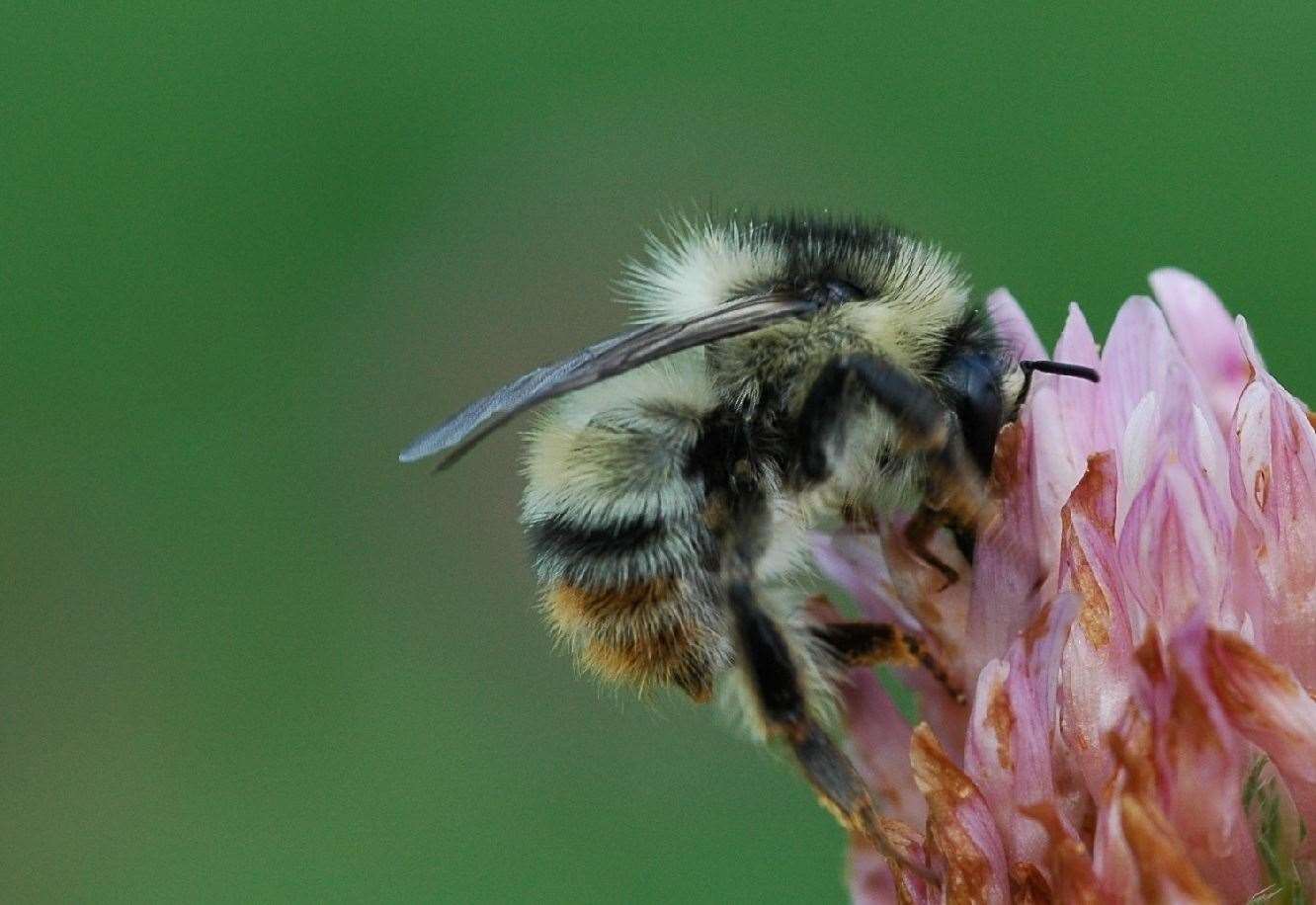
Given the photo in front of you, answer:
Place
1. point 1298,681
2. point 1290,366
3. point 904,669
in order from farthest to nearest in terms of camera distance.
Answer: point 1290,366
point 904,669
point 1298,681

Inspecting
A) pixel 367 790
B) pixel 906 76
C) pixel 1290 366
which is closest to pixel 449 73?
pixel 906 76

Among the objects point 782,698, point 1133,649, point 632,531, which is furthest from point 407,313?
point 1133,649

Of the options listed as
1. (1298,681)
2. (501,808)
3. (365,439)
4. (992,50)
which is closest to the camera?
(1298,681)

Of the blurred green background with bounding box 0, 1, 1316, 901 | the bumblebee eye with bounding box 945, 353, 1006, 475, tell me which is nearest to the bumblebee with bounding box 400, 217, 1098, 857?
the bumblebee eye with bounding box 945, 353, 1006, 475

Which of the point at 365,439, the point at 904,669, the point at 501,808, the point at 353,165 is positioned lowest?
the point at 904,669

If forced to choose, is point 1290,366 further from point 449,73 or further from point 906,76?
point 449,73

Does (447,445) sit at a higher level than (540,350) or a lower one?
lower
